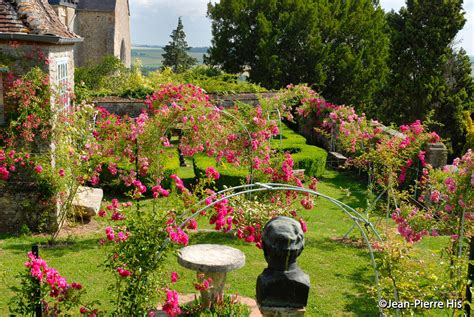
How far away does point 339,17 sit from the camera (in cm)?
2800

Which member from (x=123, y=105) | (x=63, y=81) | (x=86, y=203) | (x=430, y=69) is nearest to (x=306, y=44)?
(x=430, y=69)

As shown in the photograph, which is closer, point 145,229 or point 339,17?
point 145,229

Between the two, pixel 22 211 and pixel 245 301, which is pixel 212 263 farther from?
pixel 22 211

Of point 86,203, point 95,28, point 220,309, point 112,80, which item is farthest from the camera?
point 95,28

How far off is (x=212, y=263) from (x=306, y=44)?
2125 cm

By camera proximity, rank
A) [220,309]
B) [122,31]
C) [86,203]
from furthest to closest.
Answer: [122,31]
[86,203]
[220,309]

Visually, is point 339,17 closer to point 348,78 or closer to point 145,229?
point 348,78

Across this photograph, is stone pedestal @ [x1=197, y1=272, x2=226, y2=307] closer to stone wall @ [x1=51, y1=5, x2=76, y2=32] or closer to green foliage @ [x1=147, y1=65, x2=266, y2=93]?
green foliage @ [x1=147, y1=65, x2=266, y2=93]

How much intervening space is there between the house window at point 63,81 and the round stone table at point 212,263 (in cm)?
501

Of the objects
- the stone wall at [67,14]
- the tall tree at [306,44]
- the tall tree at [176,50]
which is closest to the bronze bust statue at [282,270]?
the tall tree at [306,44]

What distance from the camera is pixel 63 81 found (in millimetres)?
11430

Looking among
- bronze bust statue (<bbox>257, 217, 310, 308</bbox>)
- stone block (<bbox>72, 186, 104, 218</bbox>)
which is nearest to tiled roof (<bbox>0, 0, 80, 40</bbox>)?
stone block (<bbox>72, 186, 104, 218</bbox>)

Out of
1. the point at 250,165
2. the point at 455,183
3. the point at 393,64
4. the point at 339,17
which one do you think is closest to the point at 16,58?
the point at 250,165

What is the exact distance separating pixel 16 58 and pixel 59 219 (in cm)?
311
